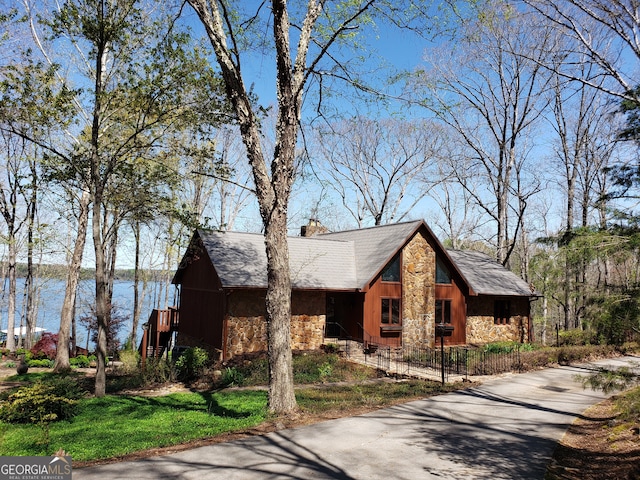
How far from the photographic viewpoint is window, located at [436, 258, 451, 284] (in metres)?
24.3

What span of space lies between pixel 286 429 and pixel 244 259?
477 inches

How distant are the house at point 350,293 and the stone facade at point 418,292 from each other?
0.17 feet

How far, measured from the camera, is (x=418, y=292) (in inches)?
916

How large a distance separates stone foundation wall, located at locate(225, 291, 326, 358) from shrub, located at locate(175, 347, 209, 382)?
156 centimetres

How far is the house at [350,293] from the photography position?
1942cm

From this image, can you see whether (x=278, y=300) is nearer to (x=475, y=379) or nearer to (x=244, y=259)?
(x=475, y=379)

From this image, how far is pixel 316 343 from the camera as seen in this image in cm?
2086

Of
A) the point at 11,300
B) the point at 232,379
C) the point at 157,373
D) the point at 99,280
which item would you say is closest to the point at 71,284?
the point at 157,373

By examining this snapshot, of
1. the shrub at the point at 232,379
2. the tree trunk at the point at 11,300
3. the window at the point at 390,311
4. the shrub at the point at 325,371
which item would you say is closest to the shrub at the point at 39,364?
the tree trunk at the point at 11,300

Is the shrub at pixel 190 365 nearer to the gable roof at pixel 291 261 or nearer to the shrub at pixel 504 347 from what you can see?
the gable roof at pixel 291 261

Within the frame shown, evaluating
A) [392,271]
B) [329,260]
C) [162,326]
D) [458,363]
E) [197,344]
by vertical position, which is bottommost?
[458,363]

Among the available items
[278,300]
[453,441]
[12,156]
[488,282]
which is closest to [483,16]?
[278,300]

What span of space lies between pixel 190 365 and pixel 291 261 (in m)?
7.31

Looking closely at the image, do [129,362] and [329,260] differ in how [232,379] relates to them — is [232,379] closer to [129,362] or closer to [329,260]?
[129,362]
